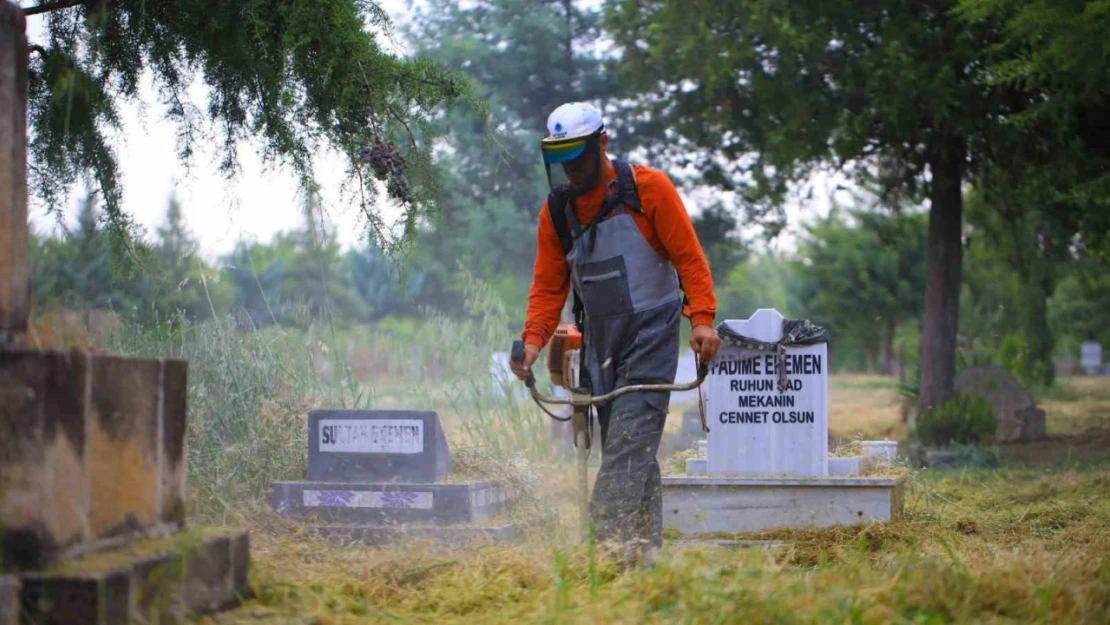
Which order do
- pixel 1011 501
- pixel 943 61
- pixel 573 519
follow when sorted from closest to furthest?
pixel 573 519 → pixel 1011 501 → pixel 943 61

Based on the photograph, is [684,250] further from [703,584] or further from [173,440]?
[173,440]

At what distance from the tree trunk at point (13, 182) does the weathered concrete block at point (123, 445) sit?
0.29 metres

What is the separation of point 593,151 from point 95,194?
298 centimetres

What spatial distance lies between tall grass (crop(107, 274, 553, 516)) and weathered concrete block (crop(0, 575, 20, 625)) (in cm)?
270

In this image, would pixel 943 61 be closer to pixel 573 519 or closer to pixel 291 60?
pixel 573 519

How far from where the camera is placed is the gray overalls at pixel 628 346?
539 cm

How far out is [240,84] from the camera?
257 inches

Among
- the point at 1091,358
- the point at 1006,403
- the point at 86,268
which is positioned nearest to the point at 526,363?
the point at 1006,403

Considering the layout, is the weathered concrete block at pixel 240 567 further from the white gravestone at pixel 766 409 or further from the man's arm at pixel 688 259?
the white gravestone at pixel 766 409

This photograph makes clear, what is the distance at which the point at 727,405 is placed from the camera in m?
7.07

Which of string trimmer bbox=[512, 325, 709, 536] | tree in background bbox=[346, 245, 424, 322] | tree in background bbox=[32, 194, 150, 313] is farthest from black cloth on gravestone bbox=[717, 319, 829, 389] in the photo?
tree in background bbox=[346, 245, 424, 322]

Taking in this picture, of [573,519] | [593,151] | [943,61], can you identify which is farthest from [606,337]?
[943,61]

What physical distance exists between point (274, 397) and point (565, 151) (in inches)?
135

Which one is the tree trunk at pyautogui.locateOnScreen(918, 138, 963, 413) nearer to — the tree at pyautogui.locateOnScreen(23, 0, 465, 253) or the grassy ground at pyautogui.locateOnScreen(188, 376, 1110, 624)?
the grassy ground at pyautogui.locateOnScreen(188, 376, 1110, 624)
